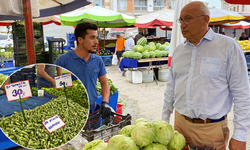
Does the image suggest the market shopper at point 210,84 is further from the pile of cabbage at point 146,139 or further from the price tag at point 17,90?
the price tag at point 17,90

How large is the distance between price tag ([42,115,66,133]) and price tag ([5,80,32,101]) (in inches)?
8.0

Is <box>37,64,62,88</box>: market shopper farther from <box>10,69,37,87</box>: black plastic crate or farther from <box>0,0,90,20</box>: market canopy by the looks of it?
<box>0,0,90,20</box>: market canopy

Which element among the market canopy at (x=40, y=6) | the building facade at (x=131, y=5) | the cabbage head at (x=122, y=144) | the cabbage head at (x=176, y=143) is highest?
the building facade at (x=131, y=5)

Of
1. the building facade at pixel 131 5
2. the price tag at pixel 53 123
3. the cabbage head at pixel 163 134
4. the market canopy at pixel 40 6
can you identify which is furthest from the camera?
the building facade at pixel 131 5

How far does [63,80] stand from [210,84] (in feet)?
4.44

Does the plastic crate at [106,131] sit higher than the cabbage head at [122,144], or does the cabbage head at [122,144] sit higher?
the cabbage head at [122,144]

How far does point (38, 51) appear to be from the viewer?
21.1 ft

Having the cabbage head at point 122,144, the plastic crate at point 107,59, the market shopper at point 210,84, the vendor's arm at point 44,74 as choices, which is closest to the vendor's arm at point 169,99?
the market shopper at point 210,84

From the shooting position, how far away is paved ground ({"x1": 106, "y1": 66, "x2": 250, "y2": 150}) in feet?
15.9

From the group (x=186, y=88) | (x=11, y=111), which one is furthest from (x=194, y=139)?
(x=11, y=111)

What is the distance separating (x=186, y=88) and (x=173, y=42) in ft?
7.87

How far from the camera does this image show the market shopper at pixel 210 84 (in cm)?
178

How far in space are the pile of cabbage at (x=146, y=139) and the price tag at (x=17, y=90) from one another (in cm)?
58

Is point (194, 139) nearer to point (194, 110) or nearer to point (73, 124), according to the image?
point (194, 110)
